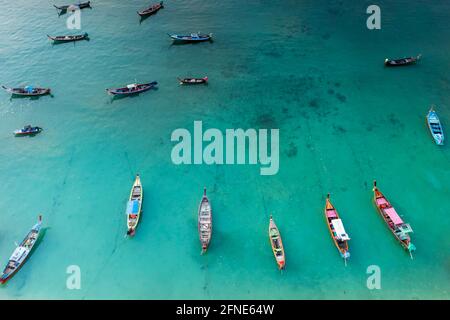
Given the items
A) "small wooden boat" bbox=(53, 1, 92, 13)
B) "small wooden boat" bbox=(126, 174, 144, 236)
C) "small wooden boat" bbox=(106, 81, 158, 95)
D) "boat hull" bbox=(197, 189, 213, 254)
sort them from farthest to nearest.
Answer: "small wooden boat" bbox=(53, 1, 92, 13) < "small wooden boat" bbox=(106, 81, 158, 95) < "small wooden boat" bbox=(126, 174, 144, 236) < "boat hull" bbox=(197, 189, 213, 254)

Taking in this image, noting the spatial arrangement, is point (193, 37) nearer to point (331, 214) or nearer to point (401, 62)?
point (401, 62)

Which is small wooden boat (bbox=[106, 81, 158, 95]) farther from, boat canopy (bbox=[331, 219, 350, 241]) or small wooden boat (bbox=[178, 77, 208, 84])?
boat canopy (bbox=[331, 219, 350, 241])

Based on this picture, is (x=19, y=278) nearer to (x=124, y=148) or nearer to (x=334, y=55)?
(x=124, y=148)

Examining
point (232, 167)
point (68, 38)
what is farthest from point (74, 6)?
point (232, 167)

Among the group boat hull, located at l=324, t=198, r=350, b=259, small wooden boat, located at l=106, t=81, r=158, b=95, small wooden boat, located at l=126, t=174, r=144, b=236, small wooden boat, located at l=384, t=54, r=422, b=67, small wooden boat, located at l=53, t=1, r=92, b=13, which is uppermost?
small wooden boat, located at l=53, t=1, r=92, b=13

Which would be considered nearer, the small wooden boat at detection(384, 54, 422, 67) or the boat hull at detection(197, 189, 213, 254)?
the boat hull at detection(197, 189, 213, 254)

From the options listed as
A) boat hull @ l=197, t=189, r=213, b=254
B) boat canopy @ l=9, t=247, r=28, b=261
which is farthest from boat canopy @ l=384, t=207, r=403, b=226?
boat canopy @ l=9, t=247, r=28, b=261
